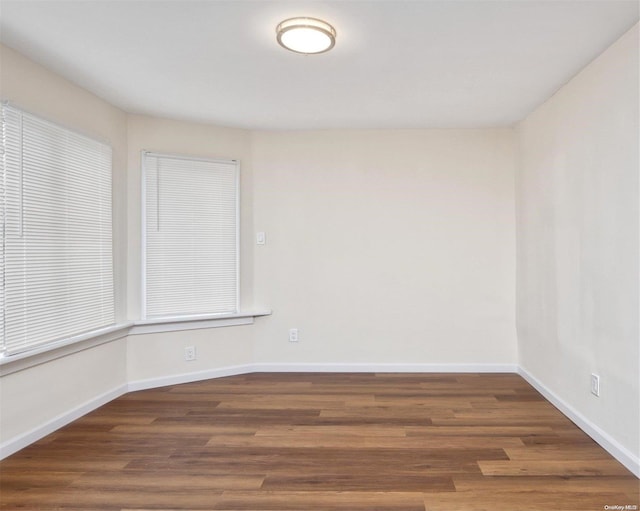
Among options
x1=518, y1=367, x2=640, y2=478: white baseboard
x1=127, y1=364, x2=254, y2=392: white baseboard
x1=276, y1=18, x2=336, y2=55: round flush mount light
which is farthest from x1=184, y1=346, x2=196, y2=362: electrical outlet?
x1=518, y1=367, x2=640, y2=478: white baseboard

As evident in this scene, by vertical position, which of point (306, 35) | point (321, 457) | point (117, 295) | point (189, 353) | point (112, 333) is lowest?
point (321, 457)

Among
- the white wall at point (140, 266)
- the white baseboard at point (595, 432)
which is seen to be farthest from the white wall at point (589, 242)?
the white wall at point (140, 266)

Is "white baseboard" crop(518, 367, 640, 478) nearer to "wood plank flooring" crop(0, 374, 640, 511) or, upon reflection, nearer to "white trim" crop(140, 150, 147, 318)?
"wood plank flooring" crop(0, 374, 640, 511)

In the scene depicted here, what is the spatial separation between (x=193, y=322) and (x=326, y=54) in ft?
8.09

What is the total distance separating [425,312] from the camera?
149 inches

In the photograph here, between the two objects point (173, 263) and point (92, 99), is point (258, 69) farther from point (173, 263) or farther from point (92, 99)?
point (173, 263)

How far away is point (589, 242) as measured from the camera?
8.04 ft

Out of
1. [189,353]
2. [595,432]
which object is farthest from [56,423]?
[595,432]

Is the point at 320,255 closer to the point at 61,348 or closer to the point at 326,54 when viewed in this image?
the point at 326,54

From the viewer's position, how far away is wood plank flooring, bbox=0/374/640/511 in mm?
1846

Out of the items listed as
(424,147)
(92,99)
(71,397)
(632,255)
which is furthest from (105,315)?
(632,255)

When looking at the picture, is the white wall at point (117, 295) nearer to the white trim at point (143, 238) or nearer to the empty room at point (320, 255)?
the empty room at point (320, 255)

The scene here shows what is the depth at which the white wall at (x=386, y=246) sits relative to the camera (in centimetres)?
377

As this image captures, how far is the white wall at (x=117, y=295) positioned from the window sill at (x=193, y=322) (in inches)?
7.4
